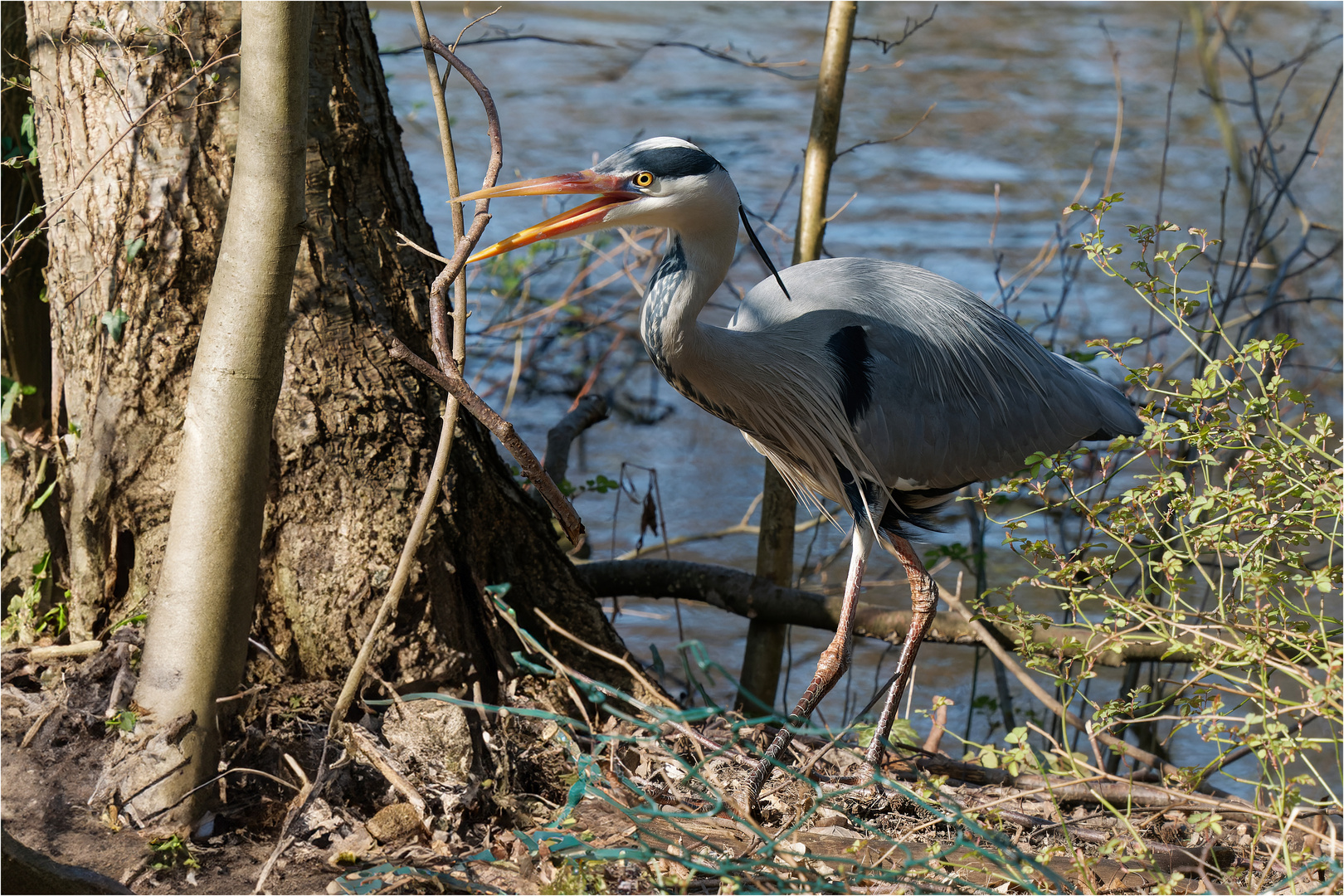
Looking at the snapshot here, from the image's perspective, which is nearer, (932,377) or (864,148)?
(932,377)

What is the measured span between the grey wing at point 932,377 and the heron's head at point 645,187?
614 millimetres

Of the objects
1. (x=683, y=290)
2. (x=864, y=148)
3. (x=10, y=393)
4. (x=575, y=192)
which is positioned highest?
(x=864, y=148)

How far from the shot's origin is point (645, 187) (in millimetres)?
2570

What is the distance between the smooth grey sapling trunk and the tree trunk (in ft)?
1.11

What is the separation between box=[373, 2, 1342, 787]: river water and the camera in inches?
237

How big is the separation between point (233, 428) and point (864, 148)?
28.5 ft

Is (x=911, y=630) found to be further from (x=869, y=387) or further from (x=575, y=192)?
(x=575, y=192)

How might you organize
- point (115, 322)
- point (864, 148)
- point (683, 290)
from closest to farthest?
point (115, 322) < point (683, 290) < point (864, 148)

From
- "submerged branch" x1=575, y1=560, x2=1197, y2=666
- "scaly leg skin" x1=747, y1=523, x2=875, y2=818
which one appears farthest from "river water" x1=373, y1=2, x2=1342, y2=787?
"scaly leg skin" x1=747, y1=523, x2=875, y2=818

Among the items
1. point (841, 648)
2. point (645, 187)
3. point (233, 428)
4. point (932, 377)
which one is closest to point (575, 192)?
point (645, 187)

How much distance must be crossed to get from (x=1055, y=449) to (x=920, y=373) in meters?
0.54

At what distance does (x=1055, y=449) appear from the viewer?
3.35 meters

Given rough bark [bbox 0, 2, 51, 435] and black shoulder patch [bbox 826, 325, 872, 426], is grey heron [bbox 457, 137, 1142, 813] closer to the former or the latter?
black shoulder patch [bbox 826, 325, 872, 426]

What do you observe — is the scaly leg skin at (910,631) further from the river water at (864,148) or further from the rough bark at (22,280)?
the rough bark at (22,280)
